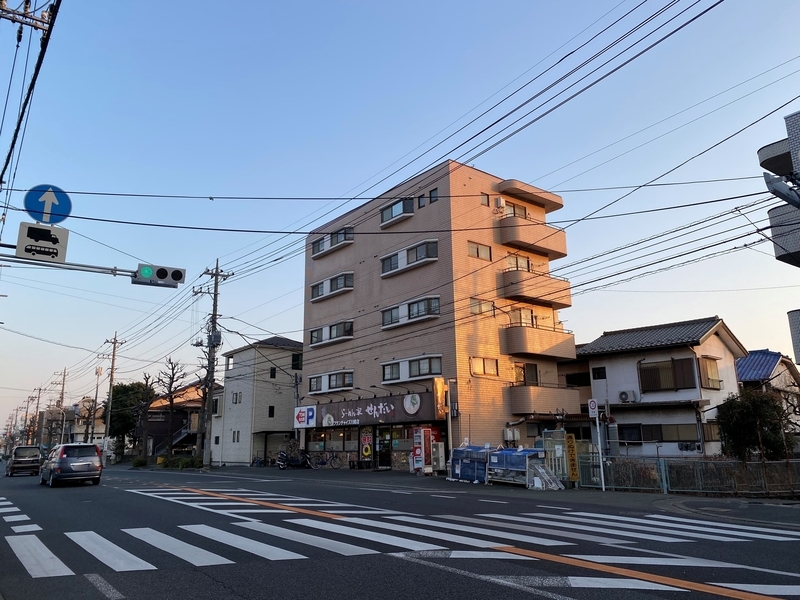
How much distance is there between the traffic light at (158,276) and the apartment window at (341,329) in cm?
2486

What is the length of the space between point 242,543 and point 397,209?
28.9m

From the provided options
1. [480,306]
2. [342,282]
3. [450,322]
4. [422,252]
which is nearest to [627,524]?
[450,322]

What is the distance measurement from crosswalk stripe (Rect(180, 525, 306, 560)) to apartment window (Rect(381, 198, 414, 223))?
25.9m

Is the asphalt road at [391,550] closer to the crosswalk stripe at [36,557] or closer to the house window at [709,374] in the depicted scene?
the crosswalk stripe at [36,557]

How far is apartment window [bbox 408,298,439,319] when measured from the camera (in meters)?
32.4

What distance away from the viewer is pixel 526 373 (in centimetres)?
3444

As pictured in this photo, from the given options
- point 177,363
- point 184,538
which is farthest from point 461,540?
point 177,363

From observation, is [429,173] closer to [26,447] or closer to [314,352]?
[314,352]

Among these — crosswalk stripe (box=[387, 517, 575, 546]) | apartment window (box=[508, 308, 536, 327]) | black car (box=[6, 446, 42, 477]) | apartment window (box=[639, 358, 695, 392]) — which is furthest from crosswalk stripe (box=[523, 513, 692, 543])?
black car (box=[6, 446, 42, 477])

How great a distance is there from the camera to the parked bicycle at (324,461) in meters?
36.9

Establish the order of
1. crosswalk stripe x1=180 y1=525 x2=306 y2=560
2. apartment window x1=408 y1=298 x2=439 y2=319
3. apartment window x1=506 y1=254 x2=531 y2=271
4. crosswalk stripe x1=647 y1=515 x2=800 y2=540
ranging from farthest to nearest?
apartment window x1=506 y1=254 x2=531 y2=271, apartment window x1=408 y1=298 x2=439 y2=319, crosswalk stripe x1=647 y1=515 x2=800 y2=540, crosswalk stripe x1=180 y1=525 x2=306 y2=560

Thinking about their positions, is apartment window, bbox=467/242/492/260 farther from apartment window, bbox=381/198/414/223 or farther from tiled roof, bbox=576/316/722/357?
tiled roof, bbox=576/316/722/357

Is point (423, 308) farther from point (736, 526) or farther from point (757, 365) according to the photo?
point (757, 365)

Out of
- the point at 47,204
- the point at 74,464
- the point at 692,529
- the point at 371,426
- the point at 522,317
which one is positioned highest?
the point at 522,317
